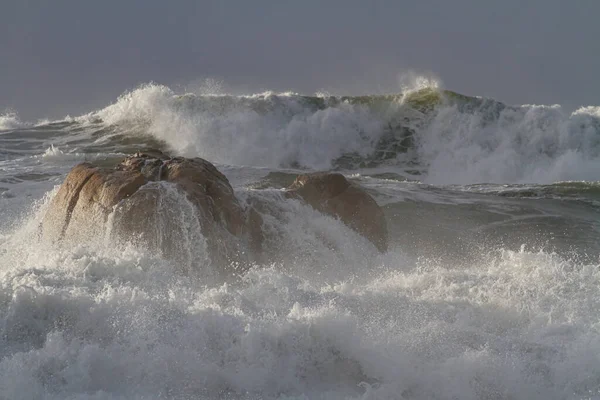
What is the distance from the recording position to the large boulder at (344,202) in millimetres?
9805

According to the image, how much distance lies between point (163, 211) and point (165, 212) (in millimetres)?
25

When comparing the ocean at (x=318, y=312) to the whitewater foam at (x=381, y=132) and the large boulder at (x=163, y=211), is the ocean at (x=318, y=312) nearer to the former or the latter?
the large boulder at (x=163, y=211)

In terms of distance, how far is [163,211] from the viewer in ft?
25.7

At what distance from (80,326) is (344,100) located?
21201mm

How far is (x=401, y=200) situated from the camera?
1420 cm

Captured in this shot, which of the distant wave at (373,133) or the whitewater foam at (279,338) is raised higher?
the distant wave at (373,133)

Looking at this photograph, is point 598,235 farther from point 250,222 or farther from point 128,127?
point 128,127

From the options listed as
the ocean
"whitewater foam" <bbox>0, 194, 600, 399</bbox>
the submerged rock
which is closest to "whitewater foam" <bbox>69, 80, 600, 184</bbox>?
the ocean

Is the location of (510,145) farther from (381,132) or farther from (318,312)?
(318,312)

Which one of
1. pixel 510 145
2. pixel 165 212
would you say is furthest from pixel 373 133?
pixel 165 212

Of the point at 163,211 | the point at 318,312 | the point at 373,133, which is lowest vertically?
the point at 318,312

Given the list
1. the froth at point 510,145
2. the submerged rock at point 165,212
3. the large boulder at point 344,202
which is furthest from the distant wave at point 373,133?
the submerged rock at point 165,212

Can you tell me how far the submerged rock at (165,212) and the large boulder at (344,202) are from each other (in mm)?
959

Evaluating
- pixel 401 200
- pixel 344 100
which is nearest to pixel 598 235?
pixel 401 200
